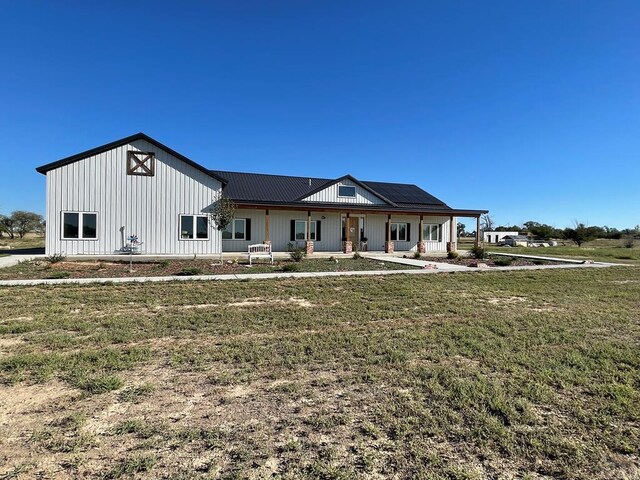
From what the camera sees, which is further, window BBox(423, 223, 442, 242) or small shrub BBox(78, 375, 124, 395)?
window BBox(423, 223, 442, 242)

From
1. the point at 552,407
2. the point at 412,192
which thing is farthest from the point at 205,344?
the point at 412,192

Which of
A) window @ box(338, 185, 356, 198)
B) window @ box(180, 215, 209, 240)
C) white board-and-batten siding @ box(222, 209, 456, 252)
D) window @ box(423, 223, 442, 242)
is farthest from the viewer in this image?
window @ box(423, 223, 442, 242)

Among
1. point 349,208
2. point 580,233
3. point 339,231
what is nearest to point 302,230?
point 339,231

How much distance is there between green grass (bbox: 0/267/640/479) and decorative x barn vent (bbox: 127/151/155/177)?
12232 millimetres

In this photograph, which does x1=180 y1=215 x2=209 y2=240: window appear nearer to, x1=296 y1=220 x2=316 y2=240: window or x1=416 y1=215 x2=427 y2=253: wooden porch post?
x1=296 y1=220 x2=316 y2=240: window

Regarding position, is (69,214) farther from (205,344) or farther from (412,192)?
(412,192)

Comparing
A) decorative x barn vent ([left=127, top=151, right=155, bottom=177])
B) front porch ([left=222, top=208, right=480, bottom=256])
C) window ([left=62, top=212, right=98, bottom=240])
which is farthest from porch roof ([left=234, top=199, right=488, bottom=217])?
window ([left=62, top=212, right=98, bottom=240])

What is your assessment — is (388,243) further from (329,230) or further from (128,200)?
(128,200)

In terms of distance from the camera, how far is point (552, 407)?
3.16 m

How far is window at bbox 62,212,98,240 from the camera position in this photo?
17.0m

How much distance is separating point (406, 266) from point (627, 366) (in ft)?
34.2

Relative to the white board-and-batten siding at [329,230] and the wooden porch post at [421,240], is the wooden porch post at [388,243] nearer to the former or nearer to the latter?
the white board-and-batten siding at [329,230]

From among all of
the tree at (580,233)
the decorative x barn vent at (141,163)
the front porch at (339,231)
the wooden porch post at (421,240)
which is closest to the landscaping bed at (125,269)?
the decorative x barn vent at (141,163)

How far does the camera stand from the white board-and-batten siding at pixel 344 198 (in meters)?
23.0
